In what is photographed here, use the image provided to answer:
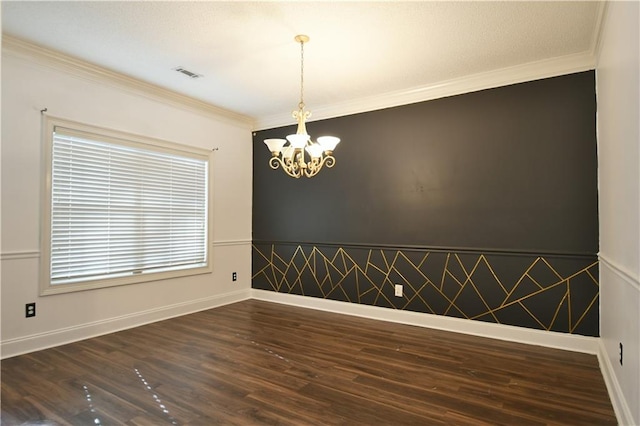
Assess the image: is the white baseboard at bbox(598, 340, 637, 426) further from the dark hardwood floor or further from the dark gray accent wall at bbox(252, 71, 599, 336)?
the dark gray accent wall at bbox(252, 71, 599, 336)

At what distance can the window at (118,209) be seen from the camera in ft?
10.9

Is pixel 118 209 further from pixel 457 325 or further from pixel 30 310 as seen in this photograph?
pixel 457 325

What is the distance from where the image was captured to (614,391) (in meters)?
2.23

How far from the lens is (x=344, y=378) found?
262 centimetres

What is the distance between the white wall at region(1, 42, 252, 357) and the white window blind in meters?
0.16

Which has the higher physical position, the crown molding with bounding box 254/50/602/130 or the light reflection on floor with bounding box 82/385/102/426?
the crown molding with bounding box 254/50/602/130

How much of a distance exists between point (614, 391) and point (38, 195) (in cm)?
462

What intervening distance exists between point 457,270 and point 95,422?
10.8 feet

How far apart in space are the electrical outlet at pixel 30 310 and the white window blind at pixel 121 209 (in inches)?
9.3

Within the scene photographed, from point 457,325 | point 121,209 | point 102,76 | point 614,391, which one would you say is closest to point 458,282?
point 457,325

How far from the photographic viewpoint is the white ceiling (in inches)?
100

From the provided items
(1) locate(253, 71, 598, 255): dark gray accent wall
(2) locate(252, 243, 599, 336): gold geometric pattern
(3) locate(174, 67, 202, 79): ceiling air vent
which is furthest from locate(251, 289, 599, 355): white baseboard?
(3) locate(174, 67, 202, 79): ceiling air vent

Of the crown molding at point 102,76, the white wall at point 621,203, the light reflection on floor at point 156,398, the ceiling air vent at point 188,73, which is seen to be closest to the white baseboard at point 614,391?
the white wall at point 621,203

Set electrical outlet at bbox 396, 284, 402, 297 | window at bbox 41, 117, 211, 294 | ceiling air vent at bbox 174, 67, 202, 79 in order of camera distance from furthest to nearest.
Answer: electrical outlet at bbox 396, 284, 402, 297 < ceiling air vent at bbox 174, 67, 202, 79 < window at bbox 41, 117, 211, 294
